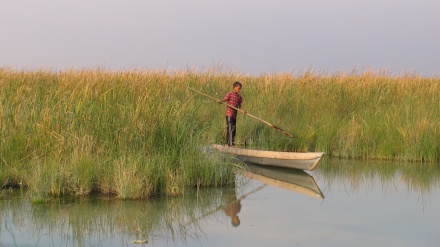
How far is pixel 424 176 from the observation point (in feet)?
31.7

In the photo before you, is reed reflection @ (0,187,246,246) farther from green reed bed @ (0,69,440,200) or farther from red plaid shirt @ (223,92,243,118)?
red plaid shirt @ (223,92,243,118)

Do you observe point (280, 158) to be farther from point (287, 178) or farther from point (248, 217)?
point (248, 217)

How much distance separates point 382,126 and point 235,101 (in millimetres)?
2528

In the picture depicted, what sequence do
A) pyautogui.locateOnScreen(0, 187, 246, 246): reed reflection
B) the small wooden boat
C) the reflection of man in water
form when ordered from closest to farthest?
pyautogui.locateOnScreen(0, 187, 246, 246): reed reflection, the reflection of man in water, the small wooden boat

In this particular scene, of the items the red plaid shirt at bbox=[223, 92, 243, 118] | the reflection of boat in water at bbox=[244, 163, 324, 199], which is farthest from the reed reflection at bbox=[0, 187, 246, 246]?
the red plaid shirt at bbox=[223, 92, 243, 118]

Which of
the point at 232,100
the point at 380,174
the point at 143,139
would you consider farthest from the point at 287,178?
the point at 232,100

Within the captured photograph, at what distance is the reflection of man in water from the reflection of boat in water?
3.21 ft

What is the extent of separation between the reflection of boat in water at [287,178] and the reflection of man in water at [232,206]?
38.6 inches

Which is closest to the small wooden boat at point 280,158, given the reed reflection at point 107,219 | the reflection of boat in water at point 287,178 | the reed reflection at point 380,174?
the reflection of boat in water at point 287,178

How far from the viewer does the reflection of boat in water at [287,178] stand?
881 cm

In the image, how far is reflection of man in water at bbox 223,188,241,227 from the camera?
678 cm

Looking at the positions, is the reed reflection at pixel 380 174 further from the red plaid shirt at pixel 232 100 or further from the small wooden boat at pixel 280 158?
the red plaid shirt at pixel 232 100

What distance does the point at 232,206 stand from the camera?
294 inches

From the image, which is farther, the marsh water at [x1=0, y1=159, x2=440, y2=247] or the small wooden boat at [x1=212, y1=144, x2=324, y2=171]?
the small wooden boat at [x1=212, y1=144, x2=324, y2=171]
